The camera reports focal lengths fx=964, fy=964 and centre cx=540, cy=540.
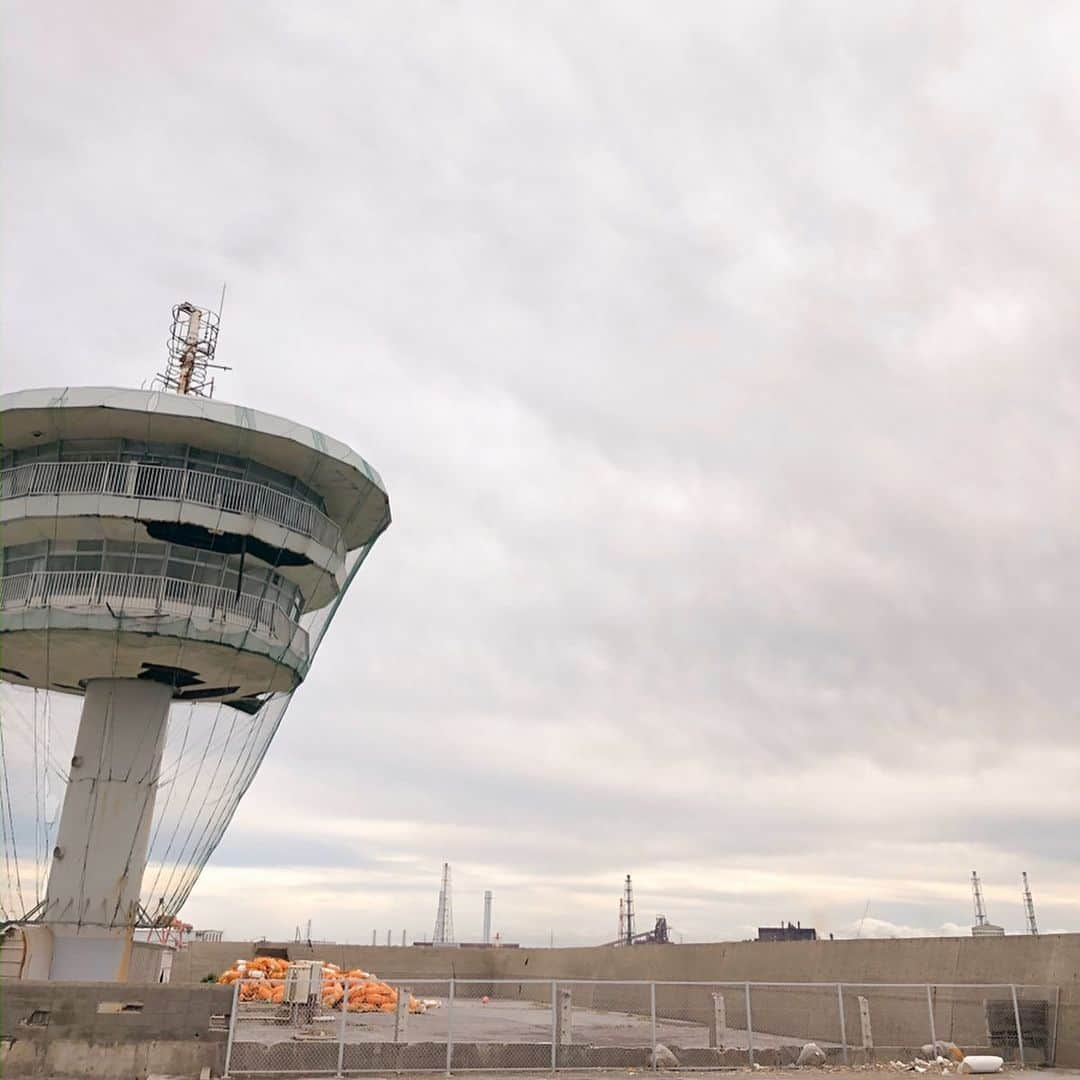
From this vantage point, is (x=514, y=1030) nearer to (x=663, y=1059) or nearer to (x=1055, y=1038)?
(x=663, y=1059)

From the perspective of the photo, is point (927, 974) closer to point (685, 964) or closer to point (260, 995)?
point (685, 964)

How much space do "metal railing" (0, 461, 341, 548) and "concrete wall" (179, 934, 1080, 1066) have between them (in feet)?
81.2

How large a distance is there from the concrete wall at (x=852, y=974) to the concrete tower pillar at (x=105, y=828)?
22.7 metres

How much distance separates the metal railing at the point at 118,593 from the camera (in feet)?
113

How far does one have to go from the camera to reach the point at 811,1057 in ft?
77.2

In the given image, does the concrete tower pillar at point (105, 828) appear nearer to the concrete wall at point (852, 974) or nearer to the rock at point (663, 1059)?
the rock at point (663, 1059)

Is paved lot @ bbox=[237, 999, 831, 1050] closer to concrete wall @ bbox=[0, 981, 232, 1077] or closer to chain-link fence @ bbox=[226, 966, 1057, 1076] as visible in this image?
chain-link fence @ bbox=[226, 966, 1057, 1076]

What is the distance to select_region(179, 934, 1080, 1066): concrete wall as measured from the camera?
25.7 meters

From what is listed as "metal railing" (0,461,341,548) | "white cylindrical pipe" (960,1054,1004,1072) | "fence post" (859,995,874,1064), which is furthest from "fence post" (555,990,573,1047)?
"metal railing" (0,461,341,548)

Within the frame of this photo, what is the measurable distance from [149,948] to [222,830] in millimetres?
5107

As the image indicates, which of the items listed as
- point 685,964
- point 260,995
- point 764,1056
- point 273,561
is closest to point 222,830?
point 260,995

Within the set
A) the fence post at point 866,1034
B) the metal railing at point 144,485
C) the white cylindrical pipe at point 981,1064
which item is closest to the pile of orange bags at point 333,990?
the metal railing at point 144,485

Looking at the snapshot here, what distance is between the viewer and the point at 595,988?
4944 cm

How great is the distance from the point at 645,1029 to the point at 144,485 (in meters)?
26.8
